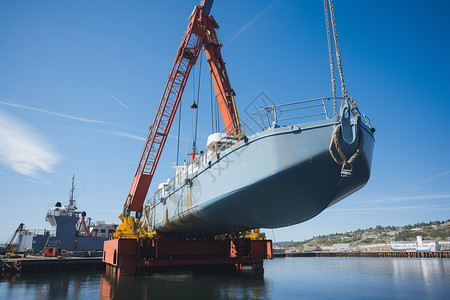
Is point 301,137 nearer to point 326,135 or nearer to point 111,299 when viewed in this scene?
point 326,135

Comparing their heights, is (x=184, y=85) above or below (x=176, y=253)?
above

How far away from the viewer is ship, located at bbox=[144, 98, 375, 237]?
10.3m

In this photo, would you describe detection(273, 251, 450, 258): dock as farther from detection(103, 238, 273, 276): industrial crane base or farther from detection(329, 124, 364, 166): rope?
detection(329, 124, 364, 166): rope

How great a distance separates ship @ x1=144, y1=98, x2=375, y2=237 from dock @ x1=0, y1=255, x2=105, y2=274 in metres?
21.5

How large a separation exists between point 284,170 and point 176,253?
12.3m

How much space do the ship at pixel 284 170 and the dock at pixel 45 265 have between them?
21.5 meters

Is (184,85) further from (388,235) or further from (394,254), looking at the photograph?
(388,235)

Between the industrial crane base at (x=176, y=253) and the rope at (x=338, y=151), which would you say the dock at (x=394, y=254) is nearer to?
the industrial crane base at (x=176, y=253)

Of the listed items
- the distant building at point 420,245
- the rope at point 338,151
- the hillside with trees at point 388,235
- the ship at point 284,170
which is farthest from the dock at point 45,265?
the hillside with trees at point 388,235

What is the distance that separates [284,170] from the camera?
35.0ft

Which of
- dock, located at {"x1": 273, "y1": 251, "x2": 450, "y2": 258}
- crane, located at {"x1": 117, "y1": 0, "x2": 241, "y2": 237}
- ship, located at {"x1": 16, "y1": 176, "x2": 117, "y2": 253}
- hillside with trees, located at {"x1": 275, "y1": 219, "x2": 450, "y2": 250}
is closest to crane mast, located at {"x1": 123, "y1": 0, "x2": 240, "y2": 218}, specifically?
crane, located at {"x1": 117, "y1": 0, "x2": 241, "y2": 237}

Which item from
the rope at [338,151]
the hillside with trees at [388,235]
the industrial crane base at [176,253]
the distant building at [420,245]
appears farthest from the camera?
the hillside with trees at [388,235]

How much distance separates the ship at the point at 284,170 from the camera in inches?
407

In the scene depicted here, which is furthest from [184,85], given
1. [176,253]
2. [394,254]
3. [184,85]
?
[394,254]
